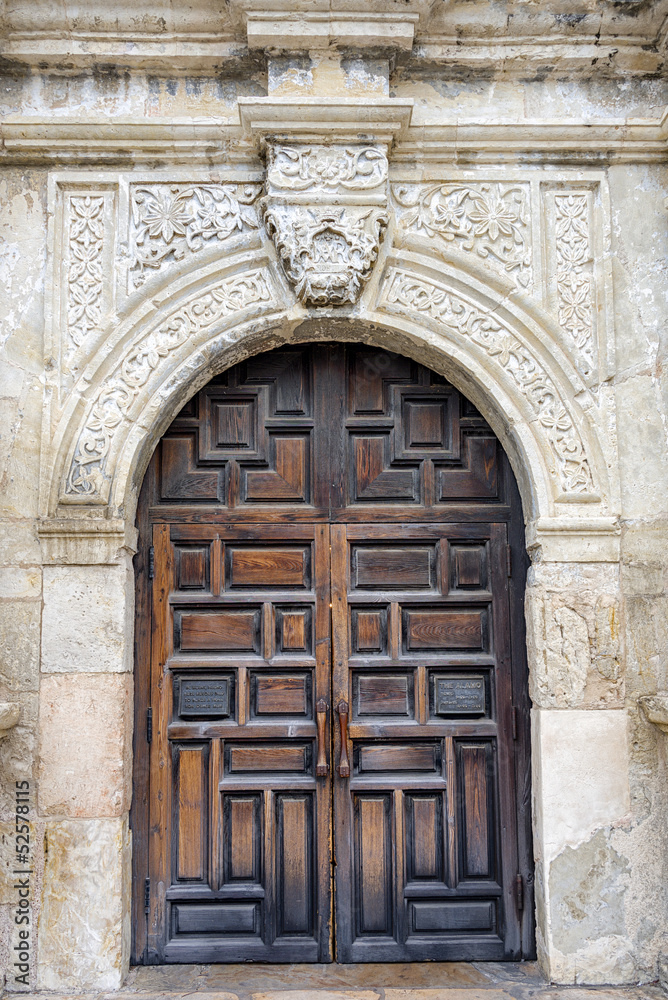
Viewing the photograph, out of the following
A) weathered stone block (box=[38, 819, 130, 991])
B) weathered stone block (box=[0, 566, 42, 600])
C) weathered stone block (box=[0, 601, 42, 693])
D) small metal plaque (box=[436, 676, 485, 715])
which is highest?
weathered stone block (box=[0, 566, 42, 600])

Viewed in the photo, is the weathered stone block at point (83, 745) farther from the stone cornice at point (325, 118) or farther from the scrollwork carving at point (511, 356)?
the stone cornice at point (325, 118)

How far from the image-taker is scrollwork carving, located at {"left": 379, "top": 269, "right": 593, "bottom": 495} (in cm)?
312

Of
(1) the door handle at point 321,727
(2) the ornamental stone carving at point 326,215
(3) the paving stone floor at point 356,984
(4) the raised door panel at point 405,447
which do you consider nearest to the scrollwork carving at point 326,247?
(2) the ornamental stone carving at point 326,215

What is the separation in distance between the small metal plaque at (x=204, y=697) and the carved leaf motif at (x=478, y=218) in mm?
2059

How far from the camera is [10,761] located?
9.72 ft

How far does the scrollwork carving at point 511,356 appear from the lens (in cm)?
312

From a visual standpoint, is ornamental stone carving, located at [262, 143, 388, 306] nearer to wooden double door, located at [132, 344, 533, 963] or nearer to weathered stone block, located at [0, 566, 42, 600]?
wooden double door, located at [132, 344, 533, 963]

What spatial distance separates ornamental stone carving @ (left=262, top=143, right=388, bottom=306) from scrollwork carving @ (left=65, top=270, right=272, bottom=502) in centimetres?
20

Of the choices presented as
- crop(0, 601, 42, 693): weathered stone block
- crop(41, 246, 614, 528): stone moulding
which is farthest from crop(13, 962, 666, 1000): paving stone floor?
crop(41, 246, 614, 528): stone moulding

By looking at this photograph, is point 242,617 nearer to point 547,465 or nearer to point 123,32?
point 547,465

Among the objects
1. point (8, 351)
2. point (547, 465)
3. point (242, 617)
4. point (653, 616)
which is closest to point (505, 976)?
point (653, 616)

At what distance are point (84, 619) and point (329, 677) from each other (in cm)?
101

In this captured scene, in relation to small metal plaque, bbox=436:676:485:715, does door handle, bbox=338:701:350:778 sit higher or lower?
lower

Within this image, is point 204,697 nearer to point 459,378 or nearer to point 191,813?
point 191,813
